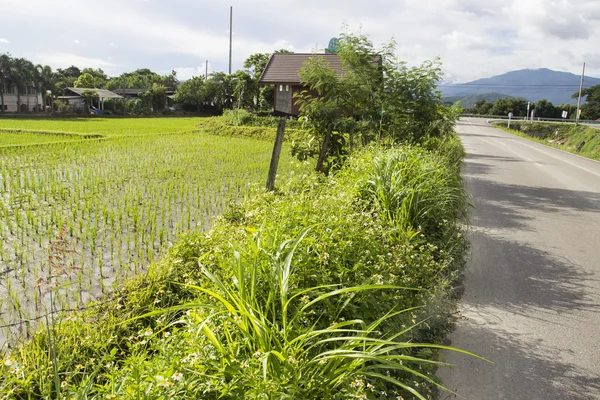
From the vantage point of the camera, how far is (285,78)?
1277 inches

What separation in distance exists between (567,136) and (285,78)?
20300 millimetres

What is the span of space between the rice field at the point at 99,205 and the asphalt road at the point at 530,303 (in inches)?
126

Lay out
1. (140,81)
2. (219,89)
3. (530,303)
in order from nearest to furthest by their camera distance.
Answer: (530,303) < (219,89) < (140,81)

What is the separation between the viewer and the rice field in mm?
4887

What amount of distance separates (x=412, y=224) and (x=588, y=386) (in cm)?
249

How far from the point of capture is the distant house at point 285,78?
3228 centimetres

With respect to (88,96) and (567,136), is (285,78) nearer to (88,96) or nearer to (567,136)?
(567,136)

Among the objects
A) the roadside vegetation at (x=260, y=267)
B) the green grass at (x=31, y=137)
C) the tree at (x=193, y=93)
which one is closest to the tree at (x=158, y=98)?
the tree at (x=193, y=93)

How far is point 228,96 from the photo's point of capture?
48.1m

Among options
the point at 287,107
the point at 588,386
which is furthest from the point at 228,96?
the point at 588,386

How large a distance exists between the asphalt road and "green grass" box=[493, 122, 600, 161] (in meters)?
14.7

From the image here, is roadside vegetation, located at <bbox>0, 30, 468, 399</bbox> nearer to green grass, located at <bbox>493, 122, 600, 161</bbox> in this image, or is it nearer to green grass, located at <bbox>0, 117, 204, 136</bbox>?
green grass, located at <bbox>0, 117, 204, 136</bbox>

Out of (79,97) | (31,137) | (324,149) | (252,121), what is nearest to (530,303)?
(324,149)

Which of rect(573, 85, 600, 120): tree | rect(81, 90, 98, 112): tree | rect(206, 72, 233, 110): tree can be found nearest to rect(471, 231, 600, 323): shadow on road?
rect(206, 72, 233, 110): tree
